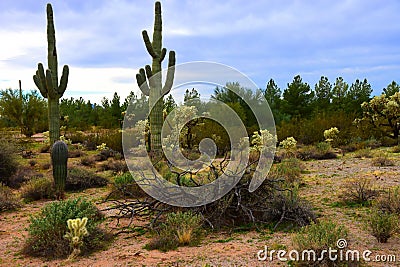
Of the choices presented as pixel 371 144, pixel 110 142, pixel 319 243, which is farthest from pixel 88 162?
pixel 371 144

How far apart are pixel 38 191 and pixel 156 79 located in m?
5.26

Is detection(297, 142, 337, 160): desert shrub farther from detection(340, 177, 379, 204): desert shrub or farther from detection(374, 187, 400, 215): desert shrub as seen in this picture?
detection(374, 187, 400, 215): desert shrub

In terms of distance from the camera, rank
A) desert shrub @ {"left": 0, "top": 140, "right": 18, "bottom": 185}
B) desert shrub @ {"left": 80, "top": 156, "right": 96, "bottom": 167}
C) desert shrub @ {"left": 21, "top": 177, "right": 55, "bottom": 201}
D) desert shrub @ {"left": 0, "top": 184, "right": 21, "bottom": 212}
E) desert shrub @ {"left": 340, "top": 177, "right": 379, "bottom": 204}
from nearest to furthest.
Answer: desert shrub @ {"left": 340, "top": 177, "right": 379, "bottom": 204}, desert shrub @ {"left": 0, "top": 184, "right": 21, "bottom": 212}, desert shrub @ {"left": 21, "top": 177, "right": 55, "bottom": 201}, desert shrub @ {"left": 0, "top": 140, "right": 18, "bottom": 185}, desert shrub @ {"left": 80, "top": 156, "right": 96, "bottom": 167}

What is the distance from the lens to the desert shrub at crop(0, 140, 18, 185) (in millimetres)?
9516

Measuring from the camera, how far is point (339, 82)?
31828 mm

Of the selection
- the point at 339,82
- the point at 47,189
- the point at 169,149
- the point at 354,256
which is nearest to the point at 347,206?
the point at 354,256

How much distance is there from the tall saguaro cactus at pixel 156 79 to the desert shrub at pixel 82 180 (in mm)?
2516

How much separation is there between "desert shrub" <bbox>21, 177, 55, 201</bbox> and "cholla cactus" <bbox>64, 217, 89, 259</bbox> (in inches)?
154

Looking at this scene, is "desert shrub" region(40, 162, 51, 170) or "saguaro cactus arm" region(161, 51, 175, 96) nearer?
"saguaro cactus arm" region(161, 51, 175, 96)

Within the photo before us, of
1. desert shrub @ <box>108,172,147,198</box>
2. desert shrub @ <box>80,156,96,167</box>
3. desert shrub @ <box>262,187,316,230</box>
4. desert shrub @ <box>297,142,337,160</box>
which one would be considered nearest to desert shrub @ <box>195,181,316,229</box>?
desert shrub @ <box>262,187,316,230</box>

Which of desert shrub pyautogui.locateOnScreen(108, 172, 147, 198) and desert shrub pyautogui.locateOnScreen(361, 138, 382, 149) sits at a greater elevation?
desert shrub pyautogui.locateOnScreen(361, 138, 382, 149)

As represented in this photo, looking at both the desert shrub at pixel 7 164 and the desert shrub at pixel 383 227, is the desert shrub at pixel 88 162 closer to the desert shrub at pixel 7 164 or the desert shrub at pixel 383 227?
the desert shrub at pixel 7 164

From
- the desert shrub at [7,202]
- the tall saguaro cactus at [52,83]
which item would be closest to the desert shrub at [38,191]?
the desert shrub at [7,202]

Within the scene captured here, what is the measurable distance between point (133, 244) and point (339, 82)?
30.2m
